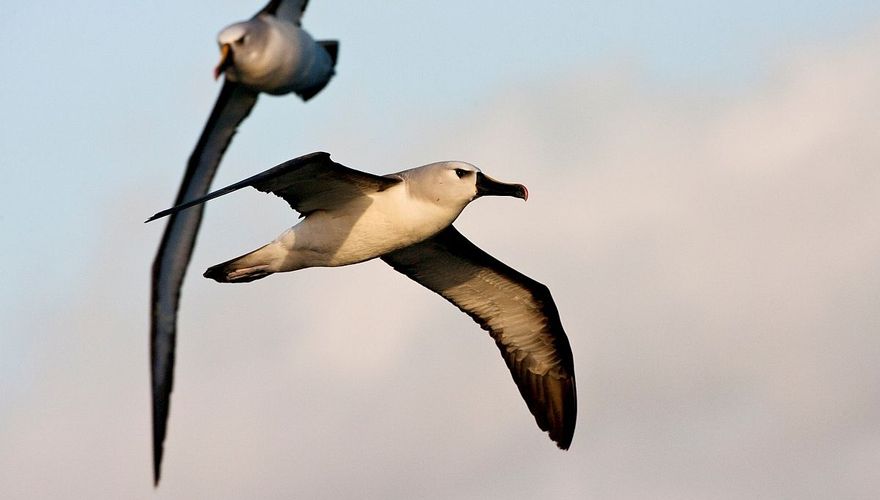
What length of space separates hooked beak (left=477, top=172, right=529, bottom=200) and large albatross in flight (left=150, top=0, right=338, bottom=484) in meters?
1.57

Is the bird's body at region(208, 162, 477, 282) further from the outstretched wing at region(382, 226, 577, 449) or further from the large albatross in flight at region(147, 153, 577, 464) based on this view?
the outstretched wing at region(382, 226, 577, 449)

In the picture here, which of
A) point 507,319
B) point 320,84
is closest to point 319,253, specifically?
point 320,84

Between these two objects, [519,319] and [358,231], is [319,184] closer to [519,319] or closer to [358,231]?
[358,231]

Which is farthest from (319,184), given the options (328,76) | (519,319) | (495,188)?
(519,319)

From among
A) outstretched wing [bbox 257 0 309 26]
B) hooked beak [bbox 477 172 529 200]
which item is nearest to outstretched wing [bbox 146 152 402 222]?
hooked beak [bbox 477 172 529 200]

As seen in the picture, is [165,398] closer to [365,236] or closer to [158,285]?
[158,285]

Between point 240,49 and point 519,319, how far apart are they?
4.54 metres

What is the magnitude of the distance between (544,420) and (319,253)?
3.55 metres

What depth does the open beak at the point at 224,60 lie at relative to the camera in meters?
11.4

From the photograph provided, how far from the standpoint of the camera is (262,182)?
1134cm

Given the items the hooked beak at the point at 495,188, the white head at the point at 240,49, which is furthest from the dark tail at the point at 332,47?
the hooked beak at the point at 495,188

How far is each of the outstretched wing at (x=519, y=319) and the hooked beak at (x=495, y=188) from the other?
1861mm

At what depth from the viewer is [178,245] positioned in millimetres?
13281

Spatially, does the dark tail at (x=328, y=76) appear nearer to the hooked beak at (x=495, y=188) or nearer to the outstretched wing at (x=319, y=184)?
the outstretched wing at (x=319, y=184)
